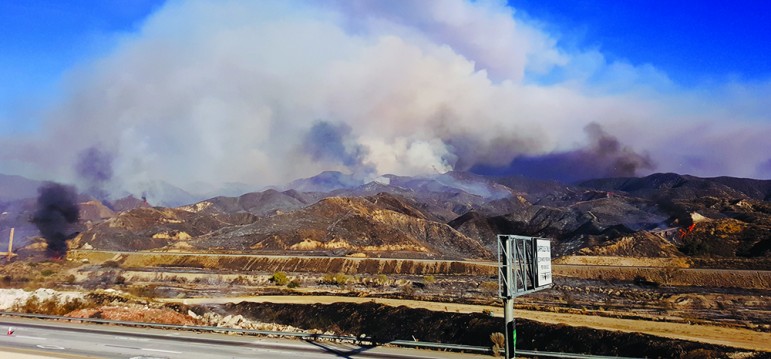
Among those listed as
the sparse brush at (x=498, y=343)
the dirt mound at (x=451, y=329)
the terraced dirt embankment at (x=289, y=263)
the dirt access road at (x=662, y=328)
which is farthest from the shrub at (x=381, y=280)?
the sparse brush at (x=498, y=343)

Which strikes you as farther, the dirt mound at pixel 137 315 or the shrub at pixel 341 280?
the shrub at pixel 341 280

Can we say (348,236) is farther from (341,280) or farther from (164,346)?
(164,346)

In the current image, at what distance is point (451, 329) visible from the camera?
37.2 m

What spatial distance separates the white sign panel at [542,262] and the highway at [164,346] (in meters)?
8.37

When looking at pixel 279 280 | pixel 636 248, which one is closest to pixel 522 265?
pixel 279 280

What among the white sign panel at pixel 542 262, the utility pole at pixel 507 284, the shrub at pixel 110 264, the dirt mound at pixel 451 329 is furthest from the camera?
the shrub at pixel 110 264

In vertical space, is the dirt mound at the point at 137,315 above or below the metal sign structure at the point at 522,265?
below

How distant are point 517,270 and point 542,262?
225cm

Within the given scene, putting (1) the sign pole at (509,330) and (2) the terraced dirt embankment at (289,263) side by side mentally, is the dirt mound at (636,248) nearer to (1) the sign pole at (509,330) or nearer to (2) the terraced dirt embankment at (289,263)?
(2) the terraced dirt embankment at (289,263)

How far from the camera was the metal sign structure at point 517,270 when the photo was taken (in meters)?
17.6

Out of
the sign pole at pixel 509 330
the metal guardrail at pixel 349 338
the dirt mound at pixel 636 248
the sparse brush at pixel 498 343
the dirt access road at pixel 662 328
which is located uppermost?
the dirt mound at pixel 636 248

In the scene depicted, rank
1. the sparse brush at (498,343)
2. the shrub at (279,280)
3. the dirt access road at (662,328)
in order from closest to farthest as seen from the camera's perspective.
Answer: the sparse brush at (498,343), the dirt access road at (662,328), the shrub at (279,280)

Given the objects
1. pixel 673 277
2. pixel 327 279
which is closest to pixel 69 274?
pixel 327 279

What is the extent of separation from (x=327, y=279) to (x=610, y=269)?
52570 millimetres
